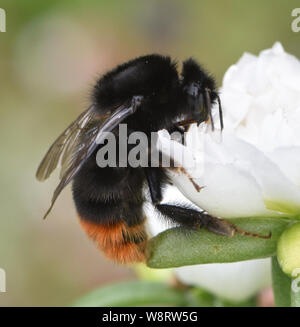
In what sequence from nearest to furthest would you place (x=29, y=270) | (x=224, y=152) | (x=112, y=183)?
(x=224, y=152) → (x=112, y=183) → (x=29, y=270)

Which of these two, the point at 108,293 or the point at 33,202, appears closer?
the point at 108,293

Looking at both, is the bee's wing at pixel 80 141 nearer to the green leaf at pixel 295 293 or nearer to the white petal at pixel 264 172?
the white petal at pixel 264 172

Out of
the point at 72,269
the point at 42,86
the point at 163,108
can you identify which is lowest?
the point at 72,269

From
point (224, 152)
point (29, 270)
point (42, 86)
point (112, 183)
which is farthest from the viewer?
point (42, 86)

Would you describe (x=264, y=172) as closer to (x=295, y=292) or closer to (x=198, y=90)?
A: (x=295, y=292)

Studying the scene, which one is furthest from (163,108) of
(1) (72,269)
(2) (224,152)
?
(1) (72,269)

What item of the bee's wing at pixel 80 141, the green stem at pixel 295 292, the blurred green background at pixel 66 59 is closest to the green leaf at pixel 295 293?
the green stem at pixel 295 292

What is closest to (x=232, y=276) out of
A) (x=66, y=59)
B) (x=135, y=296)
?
(x=135, y=296)

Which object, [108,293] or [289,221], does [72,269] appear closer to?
[108,293]

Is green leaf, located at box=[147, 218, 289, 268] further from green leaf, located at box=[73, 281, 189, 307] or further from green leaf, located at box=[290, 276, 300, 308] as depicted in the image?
green leaf, located at box=[73, 281, 189, 307]
